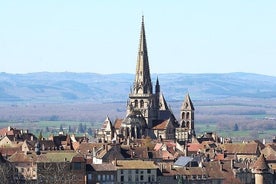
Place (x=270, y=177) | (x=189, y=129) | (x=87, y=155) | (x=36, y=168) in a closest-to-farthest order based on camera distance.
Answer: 1. (x=36, y=168)
2. (x=270, y=177)
3. (x=87, y=155)
4. (x=189, y=129)

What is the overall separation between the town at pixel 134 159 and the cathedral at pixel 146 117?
7.4 inches

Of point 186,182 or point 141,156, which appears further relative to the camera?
point 141,156

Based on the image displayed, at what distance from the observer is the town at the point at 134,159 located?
9438 cm

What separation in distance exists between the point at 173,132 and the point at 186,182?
63.7m

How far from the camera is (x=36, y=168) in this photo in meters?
94.1

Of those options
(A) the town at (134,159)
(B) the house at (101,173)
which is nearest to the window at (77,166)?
(A) the town at (134,159)

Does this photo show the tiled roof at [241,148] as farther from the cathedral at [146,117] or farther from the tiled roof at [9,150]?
the tiled roof at [9,150]

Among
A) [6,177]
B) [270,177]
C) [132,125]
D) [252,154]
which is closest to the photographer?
[6,177]

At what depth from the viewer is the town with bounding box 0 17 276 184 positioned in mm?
94375

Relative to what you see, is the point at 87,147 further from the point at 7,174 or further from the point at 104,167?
the point at 7,174

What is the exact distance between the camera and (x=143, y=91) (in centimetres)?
16825

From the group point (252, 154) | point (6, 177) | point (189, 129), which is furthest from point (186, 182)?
point (189, 129)

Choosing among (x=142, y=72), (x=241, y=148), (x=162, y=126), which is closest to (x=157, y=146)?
(x=241, y=148)

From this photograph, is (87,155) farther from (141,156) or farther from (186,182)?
(186,182)
